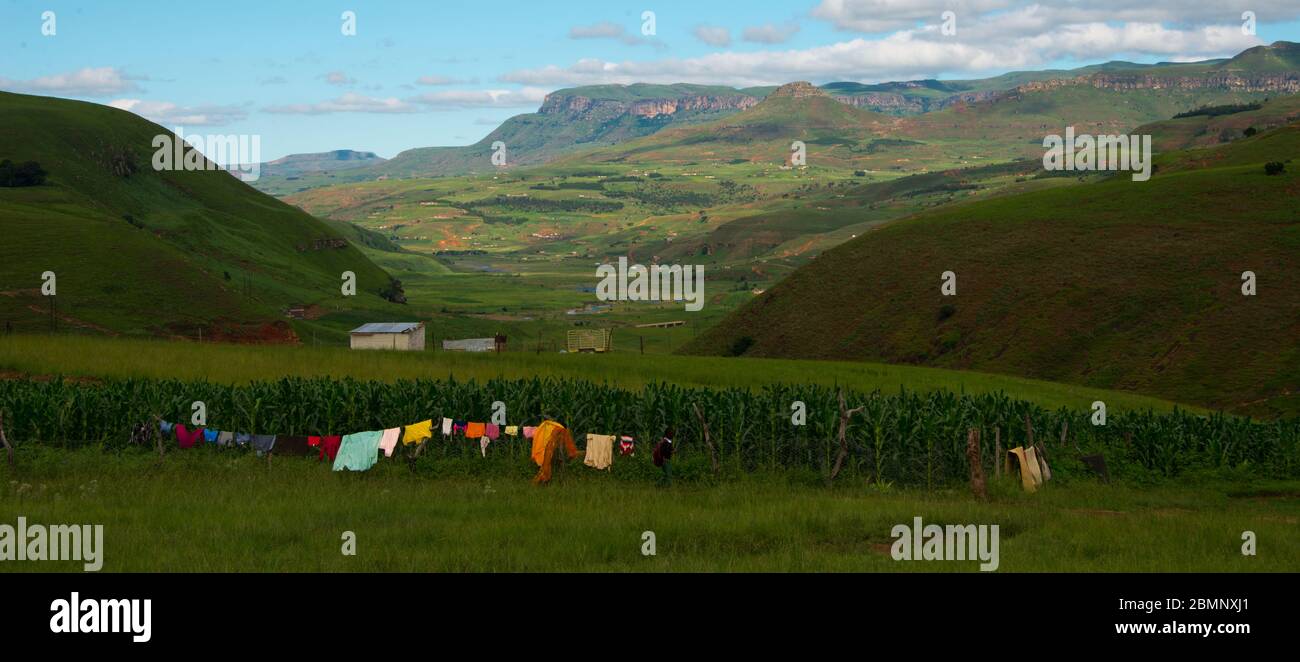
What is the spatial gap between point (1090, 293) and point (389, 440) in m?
71.5

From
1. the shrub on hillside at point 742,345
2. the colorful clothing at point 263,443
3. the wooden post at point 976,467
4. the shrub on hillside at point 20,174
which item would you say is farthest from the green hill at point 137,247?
the wooden post at point 976,467

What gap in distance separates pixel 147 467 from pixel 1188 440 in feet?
109

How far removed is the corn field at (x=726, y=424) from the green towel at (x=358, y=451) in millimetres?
1650

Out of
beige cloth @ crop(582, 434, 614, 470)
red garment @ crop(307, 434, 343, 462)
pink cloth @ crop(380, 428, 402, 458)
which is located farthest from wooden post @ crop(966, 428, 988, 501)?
red garment @ crop(307, 434, 343, 462)

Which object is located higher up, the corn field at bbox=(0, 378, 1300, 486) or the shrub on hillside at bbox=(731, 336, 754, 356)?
the corn field at bbox=(0, 378, 1300, 486)

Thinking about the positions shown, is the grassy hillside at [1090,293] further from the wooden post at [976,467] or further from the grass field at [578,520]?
the grass field at [578,520]

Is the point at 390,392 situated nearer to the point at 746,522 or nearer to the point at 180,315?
the point at 746,522

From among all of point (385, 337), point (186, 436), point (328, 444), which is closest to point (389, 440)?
point (328, 444)

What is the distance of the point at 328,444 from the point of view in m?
33.5

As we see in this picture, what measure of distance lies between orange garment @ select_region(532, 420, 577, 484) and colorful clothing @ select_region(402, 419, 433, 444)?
4045 millimetres

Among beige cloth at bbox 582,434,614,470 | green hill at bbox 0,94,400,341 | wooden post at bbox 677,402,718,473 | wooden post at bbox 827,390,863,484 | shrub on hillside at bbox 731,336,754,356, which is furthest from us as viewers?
shrub on hillside at bbox 731,336,754,356

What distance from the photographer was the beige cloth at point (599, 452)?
105ft

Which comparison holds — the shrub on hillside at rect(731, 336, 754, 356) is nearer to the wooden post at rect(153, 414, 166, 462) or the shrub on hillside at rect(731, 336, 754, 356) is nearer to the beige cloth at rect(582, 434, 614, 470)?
the beige cloth at rect(582, 434, 614, 470)

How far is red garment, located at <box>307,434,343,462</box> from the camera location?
33438 mm
